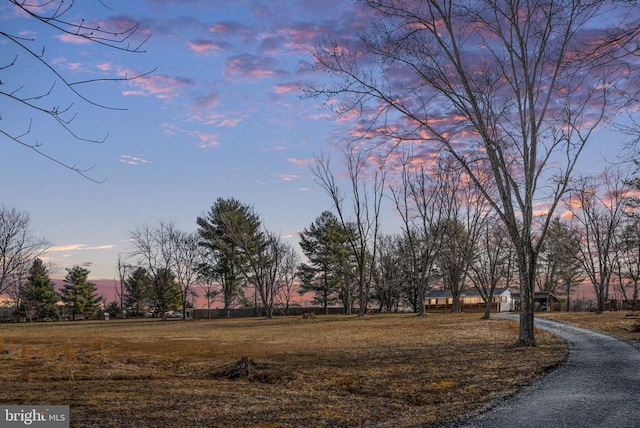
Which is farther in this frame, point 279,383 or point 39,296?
point 39,296

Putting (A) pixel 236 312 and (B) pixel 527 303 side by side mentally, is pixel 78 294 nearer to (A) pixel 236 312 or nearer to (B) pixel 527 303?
(A) pixel 236 312

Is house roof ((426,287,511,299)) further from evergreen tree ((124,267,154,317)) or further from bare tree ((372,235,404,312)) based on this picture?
evergreen tree ((124,267,154,317))

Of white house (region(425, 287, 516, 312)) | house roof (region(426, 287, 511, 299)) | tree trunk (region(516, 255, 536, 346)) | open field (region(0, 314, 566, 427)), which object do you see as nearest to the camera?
open field (region(0, 314, 566, 427))

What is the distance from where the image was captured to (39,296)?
199 feet

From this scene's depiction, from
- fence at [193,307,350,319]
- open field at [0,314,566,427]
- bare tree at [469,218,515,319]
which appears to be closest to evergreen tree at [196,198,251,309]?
fence at [193,307,350,319]

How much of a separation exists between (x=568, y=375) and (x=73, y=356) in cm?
1505

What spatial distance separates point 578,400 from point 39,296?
66.0 meters

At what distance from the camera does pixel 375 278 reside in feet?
205

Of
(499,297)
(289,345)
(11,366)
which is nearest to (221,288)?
(499,297)

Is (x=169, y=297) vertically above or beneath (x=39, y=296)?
beneath

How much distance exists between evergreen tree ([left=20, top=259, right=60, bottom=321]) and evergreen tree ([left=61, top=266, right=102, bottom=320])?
6.97 feet

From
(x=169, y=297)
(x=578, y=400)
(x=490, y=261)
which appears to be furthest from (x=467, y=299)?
(x=578, y=400)

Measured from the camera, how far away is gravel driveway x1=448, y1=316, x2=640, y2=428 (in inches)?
271

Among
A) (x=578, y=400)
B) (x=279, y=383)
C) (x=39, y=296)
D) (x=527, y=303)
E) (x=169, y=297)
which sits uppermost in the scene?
(x=527, y=303)
